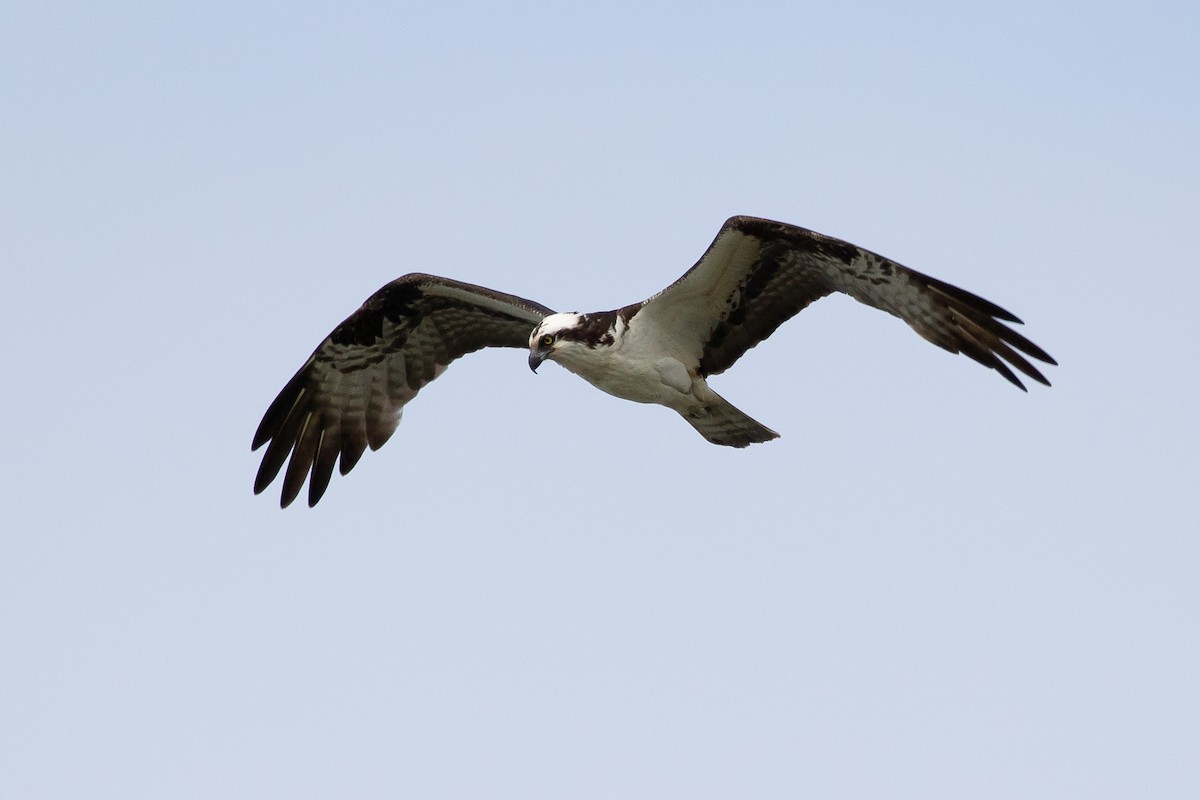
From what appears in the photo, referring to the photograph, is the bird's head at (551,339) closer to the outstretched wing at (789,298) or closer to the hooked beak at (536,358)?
the hooked beak at (536,358)

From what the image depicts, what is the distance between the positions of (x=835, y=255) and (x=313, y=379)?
524 cm

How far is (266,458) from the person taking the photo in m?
13.7

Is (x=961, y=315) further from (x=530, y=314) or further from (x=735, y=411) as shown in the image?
(x=530, y=314)

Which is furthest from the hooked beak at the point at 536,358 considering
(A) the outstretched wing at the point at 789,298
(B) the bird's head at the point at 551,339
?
(A) the outstretched wing at the point at 789,298

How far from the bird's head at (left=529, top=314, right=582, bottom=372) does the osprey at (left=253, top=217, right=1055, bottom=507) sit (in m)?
0.01

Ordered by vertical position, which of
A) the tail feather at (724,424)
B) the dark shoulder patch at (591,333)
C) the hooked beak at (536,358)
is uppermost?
the dark shoulder patch at (591,333)

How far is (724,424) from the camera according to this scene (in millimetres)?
12281

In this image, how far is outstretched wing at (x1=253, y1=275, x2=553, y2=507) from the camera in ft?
44.0

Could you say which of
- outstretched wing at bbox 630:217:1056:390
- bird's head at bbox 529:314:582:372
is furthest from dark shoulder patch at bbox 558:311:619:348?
outstretched wing at bbox 630:217:1056:390

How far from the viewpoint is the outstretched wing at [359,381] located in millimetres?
13422

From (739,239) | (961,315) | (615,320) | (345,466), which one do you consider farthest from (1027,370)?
(345,466)

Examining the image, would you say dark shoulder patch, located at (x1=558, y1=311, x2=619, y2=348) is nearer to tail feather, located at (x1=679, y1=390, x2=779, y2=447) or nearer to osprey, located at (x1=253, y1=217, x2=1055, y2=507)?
osprey, located at (x1=253, y1=217, x2=1055, y2=507)

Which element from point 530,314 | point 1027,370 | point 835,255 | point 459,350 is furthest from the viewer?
point 459,350

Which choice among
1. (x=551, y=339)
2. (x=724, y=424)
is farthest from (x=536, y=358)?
(x=724, y=424)
